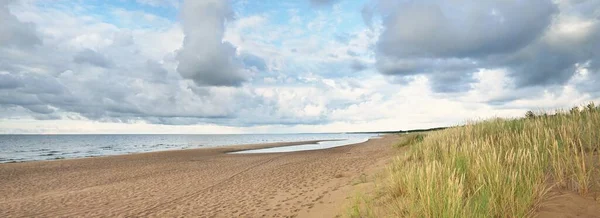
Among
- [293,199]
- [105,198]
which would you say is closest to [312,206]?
[293,199]

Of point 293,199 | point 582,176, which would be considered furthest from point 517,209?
point 293,199

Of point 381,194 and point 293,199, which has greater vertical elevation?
point 381,194

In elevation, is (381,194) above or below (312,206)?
above

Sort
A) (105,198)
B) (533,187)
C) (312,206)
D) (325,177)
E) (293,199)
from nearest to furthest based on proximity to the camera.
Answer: (533,187), (312,206), (293,199), (105,198), (325,177)

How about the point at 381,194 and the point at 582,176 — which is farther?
the point at 381,194

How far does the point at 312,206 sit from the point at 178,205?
568 cm

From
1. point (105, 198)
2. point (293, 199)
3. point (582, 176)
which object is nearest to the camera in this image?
point (582, 176)

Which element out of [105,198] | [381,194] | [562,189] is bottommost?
[105,198]

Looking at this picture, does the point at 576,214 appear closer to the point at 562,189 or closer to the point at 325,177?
the point at 562,189

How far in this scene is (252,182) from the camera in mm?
17578

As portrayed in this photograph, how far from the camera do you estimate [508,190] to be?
4777mm

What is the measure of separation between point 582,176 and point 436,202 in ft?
9.46

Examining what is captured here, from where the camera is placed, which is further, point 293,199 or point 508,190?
point 293,199

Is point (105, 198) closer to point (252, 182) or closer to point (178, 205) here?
point (178, 205)
